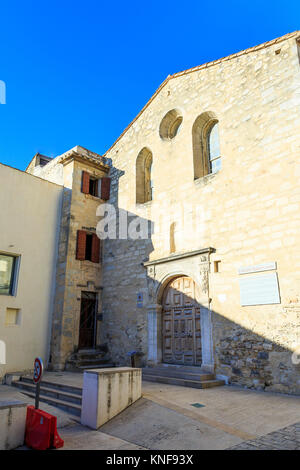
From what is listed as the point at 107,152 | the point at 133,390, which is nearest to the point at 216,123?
the point at 107,152

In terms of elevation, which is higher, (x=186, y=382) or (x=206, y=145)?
(x=206, y=145)

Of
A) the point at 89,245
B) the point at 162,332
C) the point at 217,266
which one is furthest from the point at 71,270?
the point at 217,266

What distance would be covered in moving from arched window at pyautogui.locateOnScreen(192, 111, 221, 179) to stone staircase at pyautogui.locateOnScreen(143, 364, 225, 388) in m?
5.40

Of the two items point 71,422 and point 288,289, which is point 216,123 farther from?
point 71,422

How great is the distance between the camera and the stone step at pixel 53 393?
6.35m

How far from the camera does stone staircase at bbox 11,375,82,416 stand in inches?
239

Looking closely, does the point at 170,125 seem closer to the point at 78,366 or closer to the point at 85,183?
the point at 85,183

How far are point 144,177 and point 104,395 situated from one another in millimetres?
8276

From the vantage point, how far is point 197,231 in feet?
30.6

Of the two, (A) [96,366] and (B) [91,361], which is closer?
(A) [96,366]

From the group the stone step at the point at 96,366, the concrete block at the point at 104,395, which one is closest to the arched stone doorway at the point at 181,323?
the stone step at the point at 96,366

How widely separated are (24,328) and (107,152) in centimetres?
754

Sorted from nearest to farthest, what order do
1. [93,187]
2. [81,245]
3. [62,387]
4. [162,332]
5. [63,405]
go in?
[63,405] < [62,387] < [162,332] < [81,245] < [93,187]

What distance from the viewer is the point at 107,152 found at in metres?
13.8
